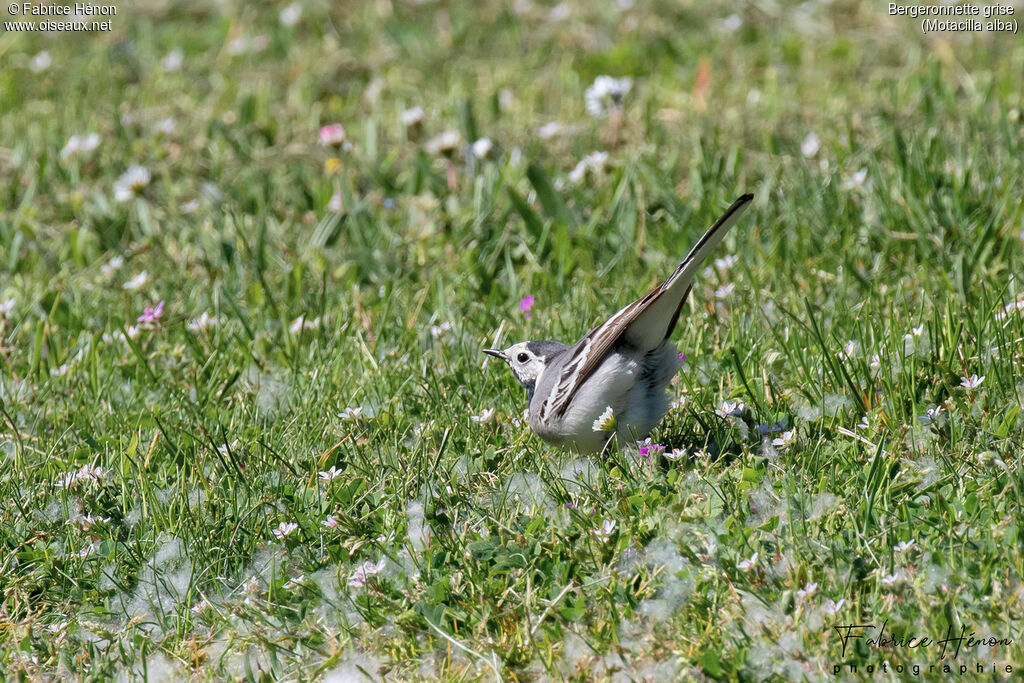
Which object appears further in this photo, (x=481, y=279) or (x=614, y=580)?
(x=481, y=279)

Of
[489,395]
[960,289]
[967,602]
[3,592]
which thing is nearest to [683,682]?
[967,602]

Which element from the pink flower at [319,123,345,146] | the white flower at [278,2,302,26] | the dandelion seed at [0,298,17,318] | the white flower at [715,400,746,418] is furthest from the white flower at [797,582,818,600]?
the white flower at [278,2,302,26]

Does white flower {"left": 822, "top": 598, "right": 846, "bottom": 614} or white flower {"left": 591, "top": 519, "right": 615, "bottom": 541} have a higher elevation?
white flower {"left": 822, "top": 598, "right": 846, "bottom": 614}

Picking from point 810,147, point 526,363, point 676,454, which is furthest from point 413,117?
point 676,454

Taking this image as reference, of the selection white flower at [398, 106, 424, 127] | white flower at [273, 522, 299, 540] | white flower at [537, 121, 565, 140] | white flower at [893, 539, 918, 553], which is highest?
white flower at [893, 539, 918, 553]

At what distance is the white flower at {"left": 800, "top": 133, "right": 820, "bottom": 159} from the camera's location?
275 inches

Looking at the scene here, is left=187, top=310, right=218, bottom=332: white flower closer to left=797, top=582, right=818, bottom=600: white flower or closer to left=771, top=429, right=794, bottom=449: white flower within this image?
left=771, top=429, right=794, bottom=449: white flower

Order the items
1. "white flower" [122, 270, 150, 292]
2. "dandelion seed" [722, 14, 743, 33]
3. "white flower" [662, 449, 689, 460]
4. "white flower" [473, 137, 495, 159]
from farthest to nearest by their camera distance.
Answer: "dandelion seed" [722, 14, 743, 33], "white flower" [473, 137, 495, 159], "white flower" [122, 270, 150, 292], "white flower" [662, 449, 689, 460]

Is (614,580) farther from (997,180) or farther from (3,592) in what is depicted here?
(997,180)

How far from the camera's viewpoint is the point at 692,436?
442 centimetres

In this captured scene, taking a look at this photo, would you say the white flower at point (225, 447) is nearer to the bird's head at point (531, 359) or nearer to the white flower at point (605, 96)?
the bird's head at point (531, 359)

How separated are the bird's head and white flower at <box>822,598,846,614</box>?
153 centimetres

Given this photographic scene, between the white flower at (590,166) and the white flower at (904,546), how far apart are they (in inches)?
149

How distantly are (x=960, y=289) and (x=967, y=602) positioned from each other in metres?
2.34
